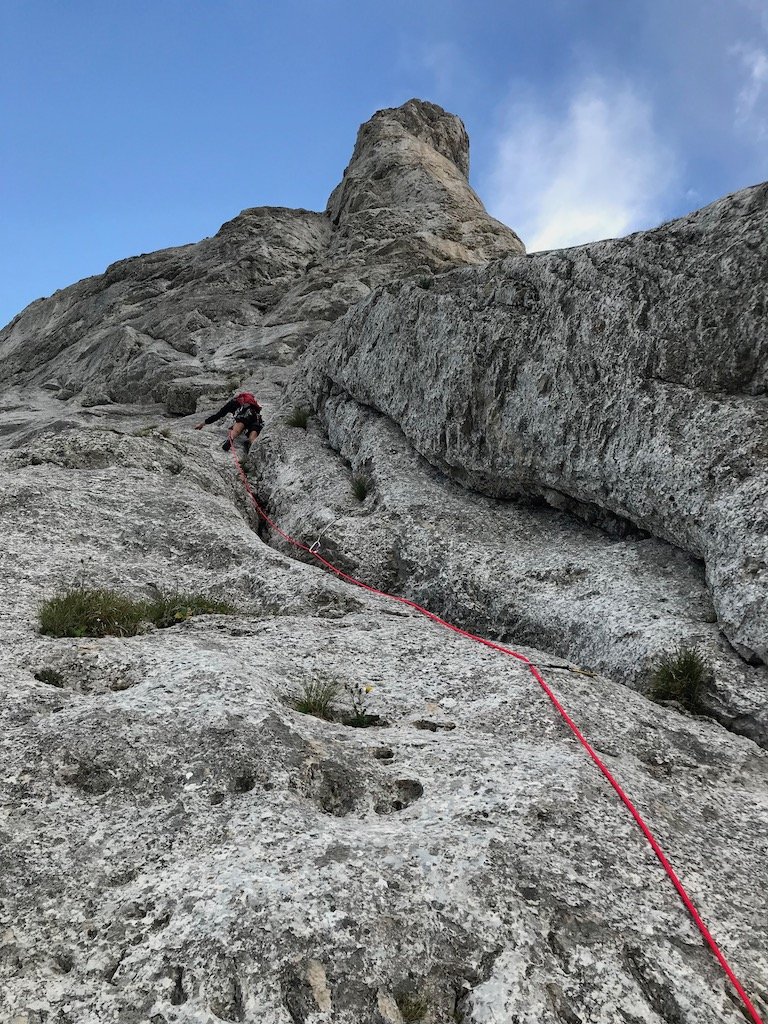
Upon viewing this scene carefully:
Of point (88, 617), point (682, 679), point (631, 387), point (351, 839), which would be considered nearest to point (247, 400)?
point (631, 387)

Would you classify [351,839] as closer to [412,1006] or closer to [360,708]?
[412,1006]

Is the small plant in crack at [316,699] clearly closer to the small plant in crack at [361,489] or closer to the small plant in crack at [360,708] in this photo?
the small plant in crack at [360,708]

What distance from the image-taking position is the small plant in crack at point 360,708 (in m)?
7.62

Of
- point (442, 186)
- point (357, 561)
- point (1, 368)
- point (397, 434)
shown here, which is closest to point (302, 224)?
point (442, 186)

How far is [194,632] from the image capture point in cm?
946

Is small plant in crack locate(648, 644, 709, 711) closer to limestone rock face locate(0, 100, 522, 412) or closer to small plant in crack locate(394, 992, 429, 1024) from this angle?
small plant in crack locate(394, 992, 429, 1024)

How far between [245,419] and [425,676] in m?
13.7

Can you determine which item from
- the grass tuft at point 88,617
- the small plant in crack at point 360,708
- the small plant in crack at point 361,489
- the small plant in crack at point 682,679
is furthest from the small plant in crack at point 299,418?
the small plant in crack at point 682,679

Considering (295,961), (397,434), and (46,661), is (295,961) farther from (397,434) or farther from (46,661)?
(397,434)

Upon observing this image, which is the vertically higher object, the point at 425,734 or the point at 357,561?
the point at 357,561

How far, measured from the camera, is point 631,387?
11391 mm

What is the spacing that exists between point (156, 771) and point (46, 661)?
260cm

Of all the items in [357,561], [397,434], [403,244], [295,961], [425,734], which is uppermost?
[403,244]

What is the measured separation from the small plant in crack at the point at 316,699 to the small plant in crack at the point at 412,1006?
11.3 feet
